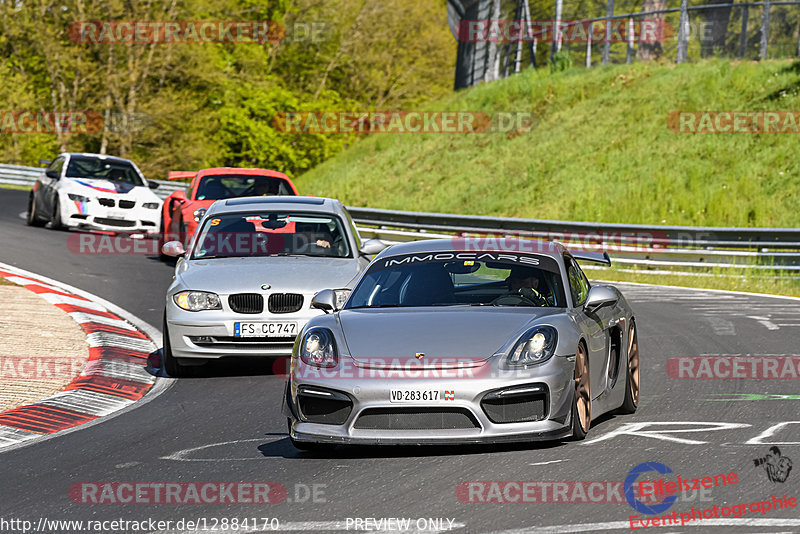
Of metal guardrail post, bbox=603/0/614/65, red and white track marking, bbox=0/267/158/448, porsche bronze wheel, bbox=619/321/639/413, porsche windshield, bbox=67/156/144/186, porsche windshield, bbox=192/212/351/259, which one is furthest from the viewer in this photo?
metal guardrail post, bbox=603/0/614/65

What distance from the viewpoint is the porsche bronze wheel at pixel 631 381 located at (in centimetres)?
852

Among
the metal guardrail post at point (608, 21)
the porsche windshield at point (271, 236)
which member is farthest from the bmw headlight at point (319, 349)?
the metal guardrail post at point (608, 21)

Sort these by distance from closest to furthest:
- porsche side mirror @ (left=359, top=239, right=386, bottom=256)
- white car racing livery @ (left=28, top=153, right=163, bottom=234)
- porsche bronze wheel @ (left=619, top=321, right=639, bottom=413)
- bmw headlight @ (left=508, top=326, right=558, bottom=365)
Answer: bmw headlight @ (left=508, top=326, right=558, bottom=365) → porsche bronze wheel @ (left=619, top=321, right=639, bottom=413) → porsche side mirror @ (left=359, top=239, right=386, bottom=256) → white car racing livery @ (left=28, top=153, right=163, bottom=234)

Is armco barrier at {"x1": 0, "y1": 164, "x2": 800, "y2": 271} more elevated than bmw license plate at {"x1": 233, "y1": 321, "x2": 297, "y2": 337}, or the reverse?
armco barrier at {"x1": 0, "y1": 164, "x2": 800, "y2": 271}

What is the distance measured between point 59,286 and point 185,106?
34.4 m

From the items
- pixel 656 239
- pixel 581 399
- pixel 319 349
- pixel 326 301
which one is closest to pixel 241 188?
pixel 656 239

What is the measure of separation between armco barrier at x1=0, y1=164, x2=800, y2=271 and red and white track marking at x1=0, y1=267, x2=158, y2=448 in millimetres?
10610

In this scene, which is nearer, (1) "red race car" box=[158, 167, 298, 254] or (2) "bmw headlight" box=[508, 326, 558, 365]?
(2) "bmw headlight" box=[508, 326, 558, 365]

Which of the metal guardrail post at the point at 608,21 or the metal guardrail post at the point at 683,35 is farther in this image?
the metal guardrail post at the point at 608,21

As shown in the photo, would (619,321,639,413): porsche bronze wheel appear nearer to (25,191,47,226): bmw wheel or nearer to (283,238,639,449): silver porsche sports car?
(283,238,639,449): silver porsche sports car

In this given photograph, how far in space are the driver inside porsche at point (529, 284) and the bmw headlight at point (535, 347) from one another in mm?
822

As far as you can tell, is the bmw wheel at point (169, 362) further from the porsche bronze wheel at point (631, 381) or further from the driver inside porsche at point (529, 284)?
the porsche bronze wheel at point (631, 381)

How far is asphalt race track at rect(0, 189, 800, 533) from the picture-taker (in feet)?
18.3

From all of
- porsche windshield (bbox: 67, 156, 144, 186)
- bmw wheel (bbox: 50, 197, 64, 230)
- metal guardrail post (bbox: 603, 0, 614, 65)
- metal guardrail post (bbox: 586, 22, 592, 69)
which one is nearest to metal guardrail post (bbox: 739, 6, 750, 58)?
metal guardrail post (bbox: 603, 0, 614, 65)
